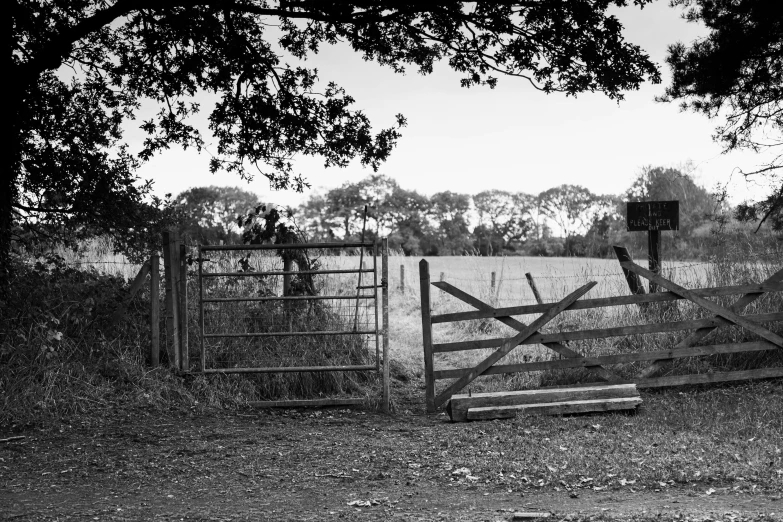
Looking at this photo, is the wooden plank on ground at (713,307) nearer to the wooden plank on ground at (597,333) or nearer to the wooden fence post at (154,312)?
the wooden plank on ground at (597,333)

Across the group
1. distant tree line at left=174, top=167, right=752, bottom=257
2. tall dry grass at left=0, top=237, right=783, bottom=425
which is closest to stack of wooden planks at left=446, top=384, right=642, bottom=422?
tall dry grass at left=0, top=237, right=783, bottom=425

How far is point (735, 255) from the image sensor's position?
13.5 meters

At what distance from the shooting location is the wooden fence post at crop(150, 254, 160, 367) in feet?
34.3

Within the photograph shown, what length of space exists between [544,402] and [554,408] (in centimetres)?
17

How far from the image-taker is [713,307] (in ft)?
33.6

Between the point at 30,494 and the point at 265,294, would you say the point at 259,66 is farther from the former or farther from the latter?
the point at 30,494

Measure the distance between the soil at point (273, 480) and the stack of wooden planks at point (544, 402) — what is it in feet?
1.14

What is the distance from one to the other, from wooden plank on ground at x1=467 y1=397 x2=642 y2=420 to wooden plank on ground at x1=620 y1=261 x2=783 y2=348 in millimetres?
1877

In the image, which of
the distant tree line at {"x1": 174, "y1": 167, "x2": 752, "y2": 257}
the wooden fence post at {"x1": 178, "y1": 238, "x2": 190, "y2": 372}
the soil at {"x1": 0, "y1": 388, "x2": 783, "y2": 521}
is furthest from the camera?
the distant tree line at {"x1": 174, "y1": 167, "x2": 752, "y2": 257}

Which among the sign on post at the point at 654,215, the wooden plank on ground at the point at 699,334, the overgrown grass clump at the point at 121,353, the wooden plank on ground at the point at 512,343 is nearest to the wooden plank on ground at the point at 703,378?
the wooden plank on ground at the point at 699,334

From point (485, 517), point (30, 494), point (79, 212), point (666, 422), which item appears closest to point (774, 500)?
point (485, 517)

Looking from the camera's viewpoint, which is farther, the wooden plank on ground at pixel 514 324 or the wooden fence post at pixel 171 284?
the wooden fence post at pixel 171 284

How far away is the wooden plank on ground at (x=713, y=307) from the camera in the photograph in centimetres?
1015

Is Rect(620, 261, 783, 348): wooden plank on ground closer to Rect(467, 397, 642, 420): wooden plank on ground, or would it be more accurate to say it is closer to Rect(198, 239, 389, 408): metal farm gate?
Rect(467, 397, 642, 420): wooden plank on ground
